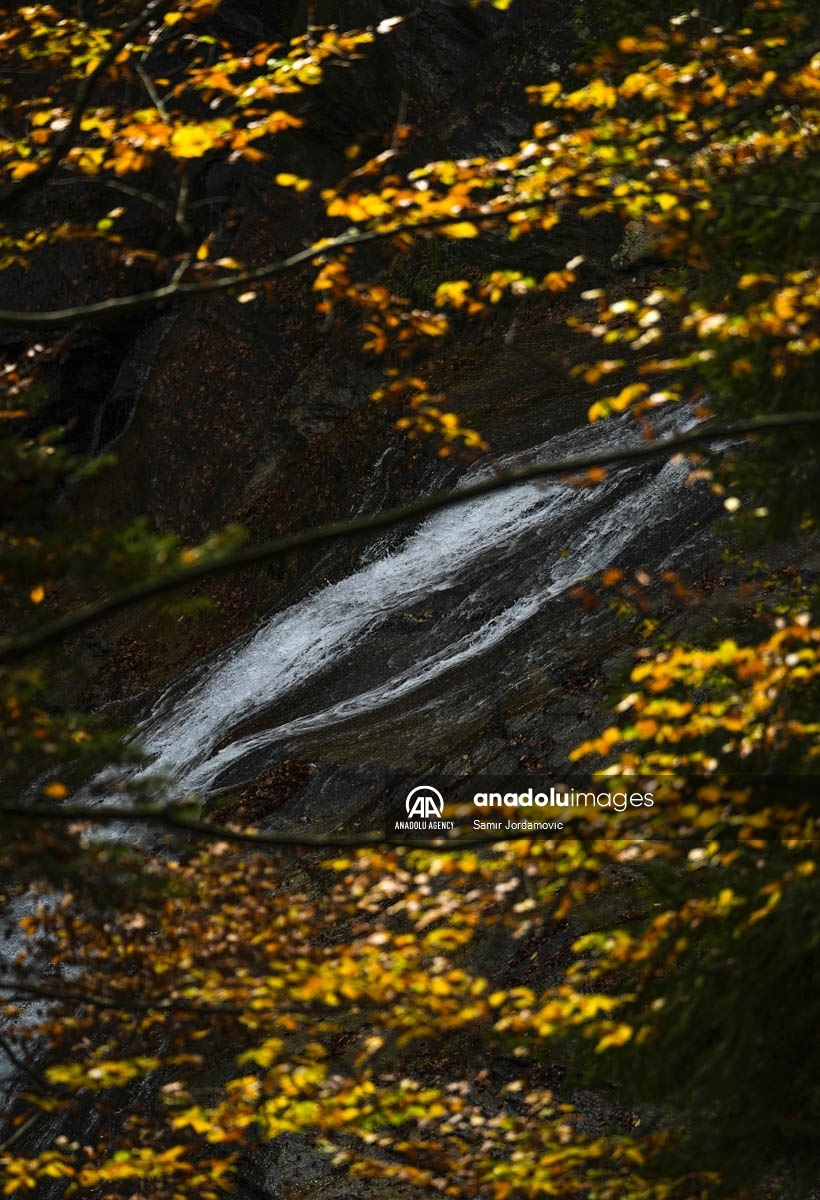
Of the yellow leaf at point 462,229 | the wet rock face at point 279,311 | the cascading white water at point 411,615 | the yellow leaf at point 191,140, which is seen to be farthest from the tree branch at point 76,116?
the wet rock face at point 279,311

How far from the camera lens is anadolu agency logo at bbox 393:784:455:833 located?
8.73 meters

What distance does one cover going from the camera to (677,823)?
403 centimetres

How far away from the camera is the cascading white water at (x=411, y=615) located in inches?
418

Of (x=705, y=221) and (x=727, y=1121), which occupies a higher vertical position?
(x=705, y=221)

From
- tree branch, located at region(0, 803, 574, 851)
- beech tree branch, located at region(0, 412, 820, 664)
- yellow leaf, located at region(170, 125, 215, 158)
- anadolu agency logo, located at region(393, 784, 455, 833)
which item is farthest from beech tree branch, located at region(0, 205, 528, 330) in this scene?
anadolu agency logo, located at region(393, 784, 455, 833)

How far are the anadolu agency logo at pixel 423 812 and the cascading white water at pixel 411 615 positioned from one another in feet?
4.62

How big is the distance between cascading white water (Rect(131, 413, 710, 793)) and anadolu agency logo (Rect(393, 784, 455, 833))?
1408 mm

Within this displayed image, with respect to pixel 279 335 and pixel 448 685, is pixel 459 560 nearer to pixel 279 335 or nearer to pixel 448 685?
pixel 448 685

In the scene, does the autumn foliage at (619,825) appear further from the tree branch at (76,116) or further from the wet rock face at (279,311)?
the wet rock face at (279,311)

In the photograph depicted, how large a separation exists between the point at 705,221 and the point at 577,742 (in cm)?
415

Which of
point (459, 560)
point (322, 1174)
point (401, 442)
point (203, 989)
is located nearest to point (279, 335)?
point (401, 442)

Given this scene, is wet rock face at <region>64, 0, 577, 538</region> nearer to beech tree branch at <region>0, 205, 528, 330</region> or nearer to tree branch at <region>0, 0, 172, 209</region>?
beech tree branch at <region>0, 205, 528, 330</region>

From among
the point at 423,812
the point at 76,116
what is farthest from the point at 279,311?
the point at 76,116

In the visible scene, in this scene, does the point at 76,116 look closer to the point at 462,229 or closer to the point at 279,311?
→ the point at 462,229
